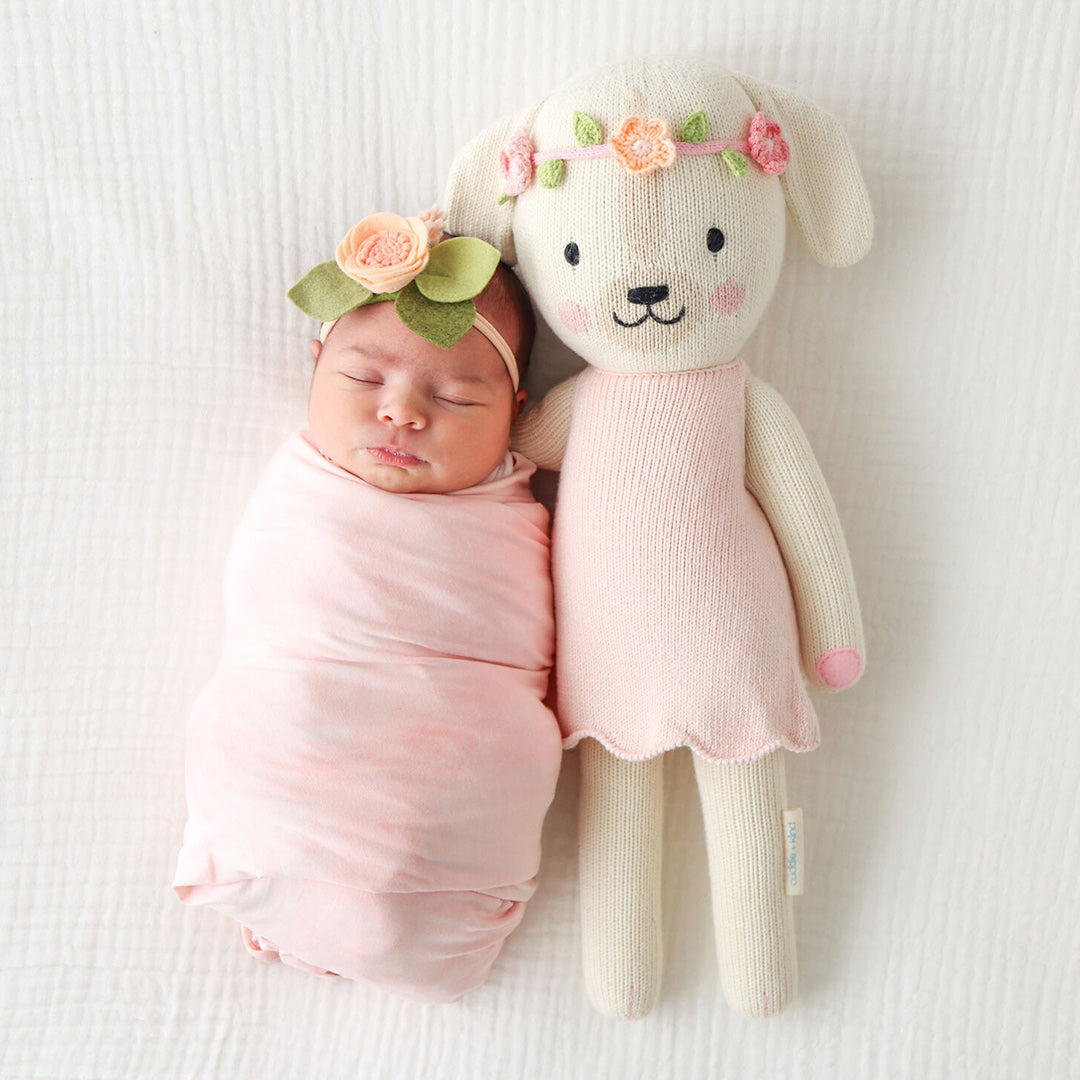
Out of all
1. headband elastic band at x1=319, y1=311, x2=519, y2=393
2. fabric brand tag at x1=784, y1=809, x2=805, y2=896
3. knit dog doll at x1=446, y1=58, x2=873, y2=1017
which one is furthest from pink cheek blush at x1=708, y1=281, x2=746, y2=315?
fabric brand tag at x1=784, y1=809, x2=805, y2=896

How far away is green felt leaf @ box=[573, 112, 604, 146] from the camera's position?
86 centimetres

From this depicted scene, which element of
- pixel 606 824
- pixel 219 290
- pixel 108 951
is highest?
pixel 219 290

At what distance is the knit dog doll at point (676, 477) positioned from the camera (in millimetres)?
871

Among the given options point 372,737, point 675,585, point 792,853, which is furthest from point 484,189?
point 792,853

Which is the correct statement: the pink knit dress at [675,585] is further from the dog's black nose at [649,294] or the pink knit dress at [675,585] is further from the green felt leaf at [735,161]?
the green felt leaf at [735,161]

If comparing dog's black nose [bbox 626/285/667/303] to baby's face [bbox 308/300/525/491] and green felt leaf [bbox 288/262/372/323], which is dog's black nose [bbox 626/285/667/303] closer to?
baby's face [bbox 308/300/525/491]

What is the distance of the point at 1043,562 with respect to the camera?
3.53 ft

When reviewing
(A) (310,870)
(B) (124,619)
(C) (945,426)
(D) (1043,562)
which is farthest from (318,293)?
(D) (1043,562)

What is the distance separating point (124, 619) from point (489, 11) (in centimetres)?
→ 78

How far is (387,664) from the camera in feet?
2.94

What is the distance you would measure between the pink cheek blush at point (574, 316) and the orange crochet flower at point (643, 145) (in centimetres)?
13

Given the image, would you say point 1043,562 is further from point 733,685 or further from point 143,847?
point 143,847

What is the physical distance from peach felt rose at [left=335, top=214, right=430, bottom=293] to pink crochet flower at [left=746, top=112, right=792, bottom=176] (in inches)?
12.5

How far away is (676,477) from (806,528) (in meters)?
0.16
